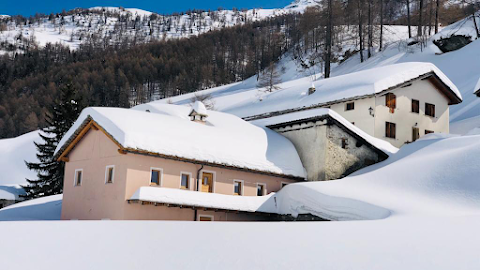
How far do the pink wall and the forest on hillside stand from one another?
3499cm

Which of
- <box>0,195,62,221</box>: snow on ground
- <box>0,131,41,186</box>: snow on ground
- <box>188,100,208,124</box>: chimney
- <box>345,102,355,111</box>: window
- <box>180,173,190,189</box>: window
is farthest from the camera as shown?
<box>0,131,41,186</box>: snow on ground

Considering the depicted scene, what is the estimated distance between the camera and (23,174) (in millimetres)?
54156

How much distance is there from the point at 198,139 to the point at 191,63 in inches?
3489

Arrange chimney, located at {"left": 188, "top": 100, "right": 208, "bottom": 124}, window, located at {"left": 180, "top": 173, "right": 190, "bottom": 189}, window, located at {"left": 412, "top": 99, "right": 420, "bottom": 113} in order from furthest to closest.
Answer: window, located at {"left": 412, "top": 99, "right": 420, "bottom": 113} → chimney, located at {"left": 188, "top": 100, "right": 208, "bottom": 124} → window, located at {"left": 180, "top": 173, "right": 190, "bottom": 189}

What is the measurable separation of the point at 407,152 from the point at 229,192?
30.8 feet

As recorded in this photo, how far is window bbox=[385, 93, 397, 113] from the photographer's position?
3300 cm

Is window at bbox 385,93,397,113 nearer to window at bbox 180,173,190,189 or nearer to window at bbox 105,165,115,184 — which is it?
window at bbox 180,173,190,189

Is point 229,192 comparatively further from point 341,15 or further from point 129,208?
point 341,15

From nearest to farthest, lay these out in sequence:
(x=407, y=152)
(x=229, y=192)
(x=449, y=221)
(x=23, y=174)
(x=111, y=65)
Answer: (x=449, y=221) → (x=229, y=192) → (x=407, y=152) → (x=23, y=174) → (x=111, y=65)

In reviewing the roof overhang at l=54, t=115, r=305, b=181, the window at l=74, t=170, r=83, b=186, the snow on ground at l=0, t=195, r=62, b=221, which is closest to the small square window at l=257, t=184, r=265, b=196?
the roof overhang at l=54, t=115, r=305, b=181

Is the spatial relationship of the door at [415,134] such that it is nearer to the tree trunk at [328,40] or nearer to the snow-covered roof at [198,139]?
the snow-covered roof at [198,139]

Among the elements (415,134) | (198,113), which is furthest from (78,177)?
(415,134)

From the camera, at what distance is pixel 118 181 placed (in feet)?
70.8

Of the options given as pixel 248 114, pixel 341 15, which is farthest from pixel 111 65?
pixel 248 114
